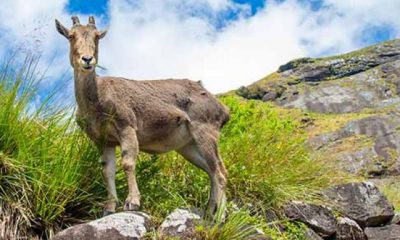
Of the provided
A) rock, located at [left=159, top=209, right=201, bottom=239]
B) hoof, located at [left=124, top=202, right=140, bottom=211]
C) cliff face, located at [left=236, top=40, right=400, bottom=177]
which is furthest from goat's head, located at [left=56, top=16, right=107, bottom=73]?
cliff face, located at [left=236, top=40, right=400, bottom=177]

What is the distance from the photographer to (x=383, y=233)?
11.5 metres

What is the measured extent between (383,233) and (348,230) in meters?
1.17

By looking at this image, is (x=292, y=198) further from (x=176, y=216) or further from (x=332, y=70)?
(x=332, y=70)

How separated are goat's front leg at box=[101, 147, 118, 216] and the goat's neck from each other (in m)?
0.62

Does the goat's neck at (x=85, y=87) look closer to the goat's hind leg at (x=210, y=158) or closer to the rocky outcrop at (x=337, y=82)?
the goat's hind leg at (x=210, y=158)

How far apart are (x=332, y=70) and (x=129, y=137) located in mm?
147692

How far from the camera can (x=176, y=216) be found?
7566mm

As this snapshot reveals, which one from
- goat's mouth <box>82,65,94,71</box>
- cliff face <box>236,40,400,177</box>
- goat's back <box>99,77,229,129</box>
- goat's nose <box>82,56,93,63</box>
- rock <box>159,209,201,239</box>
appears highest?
cliff face <box>236,40,400,177</box>

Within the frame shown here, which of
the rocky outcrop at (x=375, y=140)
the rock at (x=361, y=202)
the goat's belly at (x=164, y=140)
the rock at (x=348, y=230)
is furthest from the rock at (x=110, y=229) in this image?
the rocky outcrop at (x=375, y=140)

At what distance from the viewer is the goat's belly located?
7.86 m

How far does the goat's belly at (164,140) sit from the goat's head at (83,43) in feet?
3.82

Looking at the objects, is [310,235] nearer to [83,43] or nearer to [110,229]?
[110,229]

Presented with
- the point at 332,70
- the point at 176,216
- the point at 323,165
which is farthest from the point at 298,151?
the point at 332,70

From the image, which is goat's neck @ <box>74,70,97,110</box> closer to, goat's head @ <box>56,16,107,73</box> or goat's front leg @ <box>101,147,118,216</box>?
goat's head @ <box>56,16,107,73</box>
